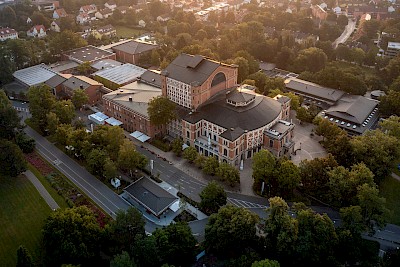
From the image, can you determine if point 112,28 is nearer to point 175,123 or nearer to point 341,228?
point 175,123

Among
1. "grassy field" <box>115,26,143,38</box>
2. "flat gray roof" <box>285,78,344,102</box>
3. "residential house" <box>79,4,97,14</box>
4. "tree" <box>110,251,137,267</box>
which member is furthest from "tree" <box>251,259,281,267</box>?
"residential house" <box>79,4,97,14</box>

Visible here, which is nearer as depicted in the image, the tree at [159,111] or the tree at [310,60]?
the tree at [159,111]

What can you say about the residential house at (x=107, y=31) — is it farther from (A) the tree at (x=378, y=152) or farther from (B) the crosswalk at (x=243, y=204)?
(A) the tree at (x=378, y=152)

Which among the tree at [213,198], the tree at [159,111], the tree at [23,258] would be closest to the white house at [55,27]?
the tree at [159,111]

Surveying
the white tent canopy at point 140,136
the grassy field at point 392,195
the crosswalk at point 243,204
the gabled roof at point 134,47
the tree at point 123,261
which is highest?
the gabled roof at point 134,47

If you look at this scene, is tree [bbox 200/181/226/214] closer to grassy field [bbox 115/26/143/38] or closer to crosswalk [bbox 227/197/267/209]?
crosswalk [bbox 227/197/267/209]

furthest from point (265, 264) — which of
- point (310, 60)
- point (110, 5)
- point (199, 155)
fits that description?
point (110, 5)

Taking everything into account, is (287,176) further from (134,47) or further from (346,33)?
(346,33)
